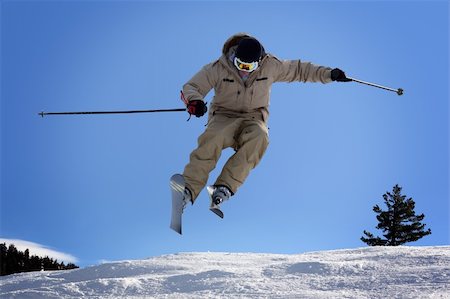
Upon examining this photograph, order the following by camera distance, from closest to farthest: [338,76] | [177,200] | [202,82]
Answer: [177,200] → [202,82] → [338,76]

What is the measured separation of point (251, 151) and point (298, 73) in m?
1.39

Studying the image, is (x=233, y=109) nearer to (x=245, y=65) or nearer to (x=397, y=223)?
(x=245, y=65)

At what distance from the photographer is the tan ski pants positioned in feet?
20.8

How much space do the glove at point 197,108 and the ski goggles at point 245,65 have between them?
1.93 feet

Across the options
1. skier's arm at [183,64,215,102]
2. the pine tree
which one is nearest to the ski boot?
skier's arm at [183,64,215,102]

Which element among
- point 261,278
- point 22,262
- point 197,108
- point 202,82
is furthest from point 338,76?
point 22,262

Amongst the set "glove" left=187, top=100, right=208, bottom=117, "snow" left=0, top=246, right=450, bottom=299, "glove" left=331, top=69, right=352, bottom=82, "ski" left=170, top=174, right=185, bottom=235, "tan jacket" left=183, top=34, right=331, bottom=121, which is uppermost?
"glove" left=331, top=69, right=352, bottom=82

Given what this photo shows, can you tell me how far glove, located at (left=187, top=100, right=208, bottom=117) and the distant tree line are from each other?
6.55 metres

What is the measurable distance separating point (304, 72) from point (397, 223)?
18310 mm

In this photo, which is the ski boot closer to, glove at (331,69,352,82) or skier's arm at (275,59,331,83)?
skier's arm at (275,59,331,83)

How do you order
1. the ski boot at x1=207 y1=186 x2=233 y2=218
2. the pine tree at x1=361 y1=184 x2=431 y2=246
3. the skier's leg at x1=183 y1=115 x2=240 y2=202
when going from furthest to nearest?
the pine tree at x1=361 y1=184 x2=431 y2=246 → the skier's leg at x1=183 y1=115 x2=240 y2=202 → the ski boot at x1=207 y1=186 x2=233 y2=218

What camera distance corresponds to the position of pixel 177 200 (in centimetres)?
604

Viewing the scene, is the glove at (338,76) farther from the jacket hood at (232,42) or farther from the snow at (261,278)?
the snow at (261,278)

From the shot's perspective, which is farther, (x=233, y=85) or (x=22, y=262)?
(x=22, y=262)
